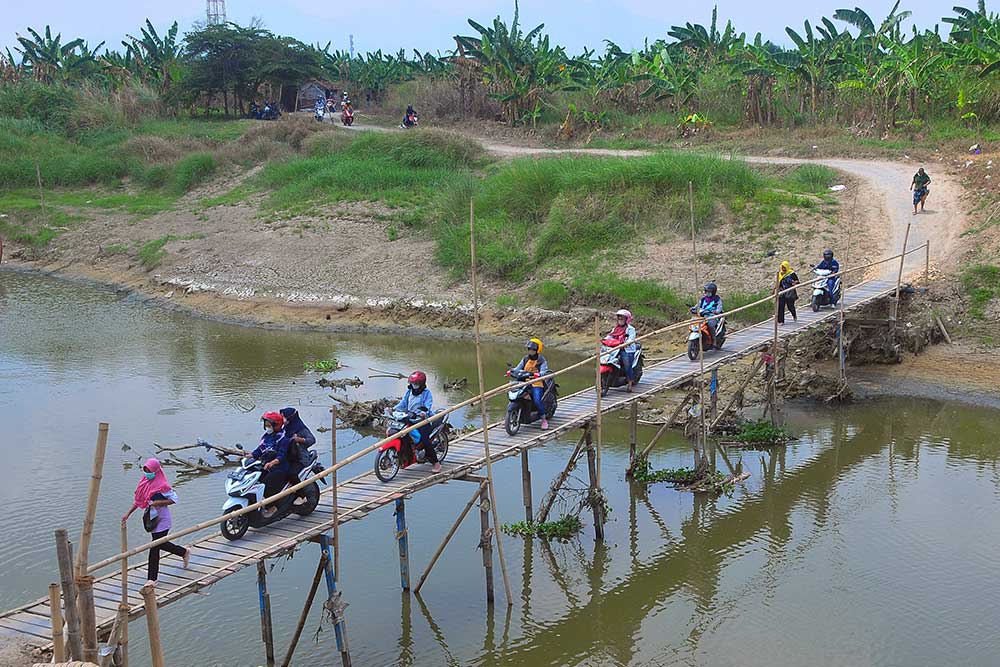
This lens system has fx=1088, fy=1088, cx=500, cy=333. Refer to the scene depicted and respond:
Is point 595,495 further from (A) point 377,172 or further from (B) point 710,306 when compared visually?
(A) point 377,172

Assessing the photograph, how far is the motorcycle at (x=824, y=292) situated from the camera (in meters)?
20.5

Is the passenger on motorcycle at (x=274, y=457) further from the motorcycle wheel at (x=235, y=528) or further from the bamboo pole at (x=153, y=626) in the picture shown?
the bamboo pole at (x=153, y=626)

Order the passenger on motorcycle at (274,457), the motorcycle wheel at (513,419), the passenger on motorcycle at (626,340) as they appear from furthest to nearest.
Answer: the passenger on motorcycle at (626,340), the motorcycle wheel at (513,419), the passenger on motorcycle at (274,457)

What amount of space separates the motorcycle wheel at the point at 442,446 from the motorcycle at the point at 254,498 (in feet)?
5.94

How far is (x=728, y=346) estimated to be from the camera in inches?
722

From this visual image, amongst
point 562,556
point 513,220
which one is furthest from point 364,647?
point 513,220

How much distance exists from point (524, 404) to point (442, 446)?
1717 millimetres

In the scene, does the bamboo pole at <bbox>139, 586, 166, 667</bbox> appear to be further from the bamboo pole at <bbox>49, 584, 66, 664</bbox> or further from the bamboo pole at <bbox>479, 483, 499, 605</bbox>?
the bamboo pole at <bbox>479, 483, 499, 605</bbox>

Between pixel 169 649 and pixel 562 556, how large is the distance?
5149 millimetres

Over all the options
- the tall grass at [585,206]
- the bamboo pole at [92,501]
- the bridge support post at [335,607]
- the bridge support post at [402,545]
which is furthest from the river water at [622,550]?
the tall grass at [585,206]

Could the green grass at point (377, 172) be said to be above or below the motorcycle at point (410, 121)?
below

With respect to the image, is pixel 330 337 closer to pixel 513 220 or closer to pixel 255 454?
pixel 513 220

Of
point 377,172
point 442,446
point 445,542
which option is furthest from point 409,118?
point 445,542

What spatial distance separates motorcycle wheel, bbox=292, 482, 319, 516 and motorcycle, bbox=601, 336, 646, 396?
5583mm
